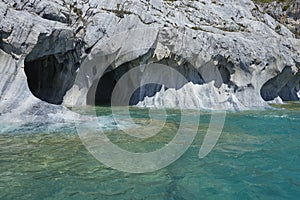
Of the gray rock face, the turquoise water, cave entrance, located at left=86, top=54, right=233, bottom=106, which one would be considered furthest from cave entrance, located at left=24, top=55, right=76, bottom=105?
the turquoise water

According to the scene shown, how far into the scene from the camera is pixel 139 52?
21.5m

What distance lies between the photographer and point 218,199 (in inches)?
244

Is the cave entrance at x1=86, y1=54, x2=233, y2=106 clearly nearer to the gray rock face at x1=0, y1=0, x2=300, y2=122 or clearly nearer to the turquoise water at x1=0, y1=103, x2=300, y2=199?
the gray rock face at x1=0, y1=0, x2=300, y2=122

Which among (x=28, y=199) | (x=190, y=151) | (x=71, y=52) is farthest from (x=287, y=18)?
(x=28, y=199)

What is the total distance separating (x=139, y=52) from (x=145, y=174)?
49.4ft

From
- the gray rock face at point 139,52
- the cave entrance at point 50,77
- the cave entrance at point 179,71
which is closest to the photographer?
the gray rock face at point 139,52

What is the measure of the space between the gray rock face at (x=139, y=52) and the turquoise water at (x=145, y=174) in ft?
17.2

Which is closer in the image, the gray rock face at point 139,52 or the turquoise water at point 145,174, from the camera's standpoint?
the turquoise water at point 145,174

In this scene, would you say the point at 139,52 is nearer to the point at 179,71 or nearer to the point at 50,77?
the point at 179,71

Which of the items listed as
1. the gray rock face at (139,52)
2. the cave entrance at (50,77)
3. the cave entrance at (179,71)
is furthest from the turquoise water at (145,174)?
the cave entrance at (179,71)

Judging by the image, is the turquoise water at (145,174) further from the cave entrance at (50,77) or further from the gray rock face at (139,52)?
the cave entrance at (50,77)

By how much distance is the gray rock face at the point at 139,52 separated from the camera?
629 inches

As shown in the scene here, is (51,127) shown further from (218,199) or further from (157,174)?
(218,199)

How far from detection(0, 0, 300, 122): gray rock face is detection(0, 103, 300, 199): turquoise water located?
523 cm
